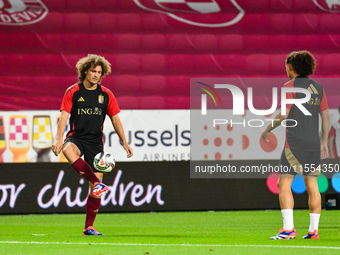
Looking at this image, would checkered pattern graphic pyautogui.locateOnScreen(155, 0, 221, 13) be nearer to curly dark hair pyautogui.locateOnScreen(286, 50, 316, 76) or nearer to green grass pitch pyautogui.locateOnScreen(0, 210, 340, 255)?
green grass pitch pyautogui.locateOnScreen(0, 210, 340, 255)

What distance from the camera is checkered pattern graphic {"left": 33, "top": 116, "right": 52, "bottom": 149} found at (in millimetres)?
10062

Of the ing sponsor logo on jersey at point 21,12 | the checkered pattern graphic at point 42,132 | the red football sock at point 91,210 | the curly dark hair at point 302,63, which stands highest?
the ing sponsor logo on jersey at point 21,12

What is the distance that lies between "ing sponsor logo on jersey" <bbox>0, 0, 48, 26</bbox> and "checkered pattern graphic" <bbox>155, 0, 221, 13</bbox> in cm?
236

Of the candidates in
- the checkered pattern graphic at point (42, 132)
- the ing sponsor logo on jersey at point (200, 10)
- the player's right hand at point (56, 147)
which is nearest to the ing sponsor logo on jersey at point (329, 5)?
the ing sponsor logo on jersey at point (200, 10)

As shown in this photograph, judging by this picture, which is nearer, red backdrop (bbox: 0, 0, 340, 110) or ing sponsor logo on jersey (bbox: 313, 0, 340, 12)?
red backdrop (bbox: 0, 0, 340, 110)

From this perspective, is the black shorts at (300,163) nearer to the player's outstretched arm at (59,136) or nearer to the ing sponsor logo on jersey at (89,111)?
the ing sponsor logo on jersey at (89,111)

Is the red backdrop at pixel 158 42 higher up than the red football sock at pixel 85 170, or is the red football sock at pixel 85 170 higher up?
the red backdrop at pixel 158 42

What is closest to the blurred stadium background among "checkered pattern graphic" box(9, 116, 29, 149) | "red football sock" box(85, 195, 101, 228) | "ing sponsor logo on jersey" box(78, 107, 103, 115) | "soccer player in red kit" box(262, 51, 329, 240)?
"checkered pattern graphic" box(9, 116, 29, 149)

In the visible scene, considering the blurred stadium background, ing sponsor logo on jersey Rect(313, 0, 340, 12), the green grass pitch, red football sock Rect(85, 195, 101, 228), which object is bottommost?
the green grass pitch

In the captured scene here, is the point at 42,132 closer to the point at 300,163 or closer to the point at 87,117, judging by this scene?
the point at 87,117

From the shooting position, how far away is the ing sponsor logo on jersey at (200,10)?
1215 cm

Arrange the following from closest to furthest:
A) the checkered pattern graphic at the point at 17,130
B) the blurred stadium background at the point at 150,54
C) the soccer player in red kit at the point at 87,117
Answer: the soccer player in red kit at the point at 87,117
the checkered pattern graphic at the point at 17,130
the blurred stadium background at the point at 150,54

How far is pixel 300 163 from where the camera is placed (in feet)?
15.6

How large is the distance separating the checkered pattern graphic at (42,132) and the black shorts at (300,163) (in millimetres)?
6028
